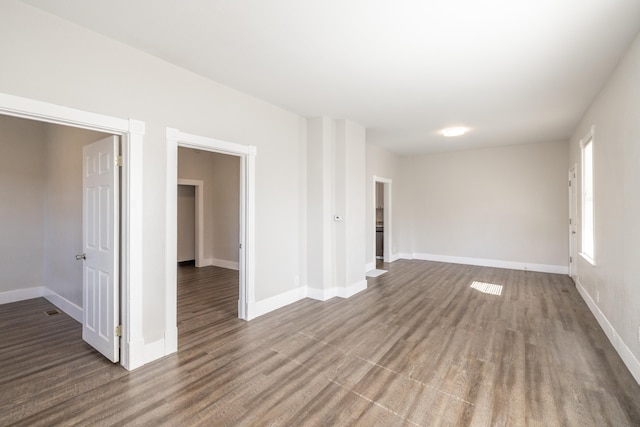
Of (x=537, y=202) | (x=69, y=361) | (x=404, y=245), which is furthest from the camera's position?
(x=404, y=245)

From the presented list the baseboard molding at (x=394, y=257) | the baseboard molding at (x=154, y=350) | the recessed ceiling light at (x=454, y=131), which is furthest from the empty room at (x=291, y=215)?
the baseboard molding at (x=394, y=257)

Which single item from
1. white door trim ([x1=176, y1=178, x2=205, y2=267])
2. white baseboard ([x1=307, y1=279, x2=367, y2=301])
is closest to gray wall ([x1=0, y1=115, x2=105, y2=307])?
white door trim ([x1=176, y1=178, x2=205, y2=267])

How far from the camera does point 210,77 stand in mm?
3213

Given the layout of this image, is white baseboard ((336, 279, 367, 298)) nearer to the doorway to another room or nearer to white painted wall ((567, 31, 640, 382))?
the doorway to another room

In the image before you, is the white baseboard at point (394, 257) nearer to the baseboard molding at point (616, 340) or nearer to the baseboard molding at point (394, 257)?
the baseboard molding at point (394, 257)

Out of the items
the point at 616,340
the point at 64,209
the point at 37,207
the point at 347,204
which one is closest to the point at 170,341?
the point at 64,209

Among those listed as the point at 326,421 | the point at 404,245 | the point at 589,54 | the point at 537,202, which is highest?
the point at 589,54

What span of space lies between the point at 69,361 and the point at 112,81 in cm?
249

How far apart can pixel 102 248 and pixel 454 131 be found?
17.9ft

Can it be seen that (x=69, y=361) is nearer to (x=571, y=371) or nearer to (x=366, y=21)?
(x=366, y=21)

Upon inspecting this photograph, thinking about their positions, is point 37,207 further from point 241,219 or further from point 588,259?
point 588,259

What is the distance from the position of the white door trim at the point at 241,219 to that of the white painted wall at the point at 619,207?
12.0ft

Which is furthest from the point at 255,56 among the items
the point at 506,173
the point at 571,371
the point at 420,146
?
the point at 506,173

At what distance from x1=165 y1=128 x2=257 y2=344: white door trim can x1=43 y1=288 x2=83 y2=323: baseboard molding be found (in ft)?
5.40
